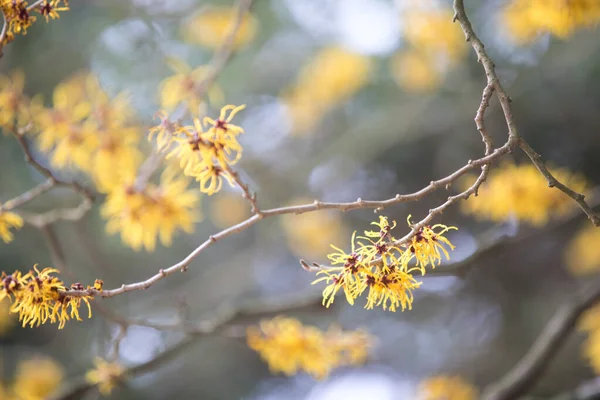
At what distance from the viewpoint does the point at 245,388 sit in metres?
3.24

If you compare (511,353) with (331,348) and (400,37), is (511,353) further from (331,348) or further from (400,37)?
(331,348)

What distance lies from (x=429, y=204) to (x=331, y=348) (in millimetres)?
1315

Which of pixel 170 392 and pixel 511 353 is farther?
pixel 170 392

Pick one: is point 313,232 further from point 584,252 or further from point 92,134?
point 92,134

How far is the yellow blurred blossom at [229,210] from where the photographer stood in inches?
122

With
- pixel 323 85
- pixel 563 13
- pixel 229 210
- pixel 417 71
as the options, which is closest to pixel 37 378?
pixel 229 210

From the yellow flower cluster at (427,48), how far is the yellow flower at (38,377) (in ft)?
6.89

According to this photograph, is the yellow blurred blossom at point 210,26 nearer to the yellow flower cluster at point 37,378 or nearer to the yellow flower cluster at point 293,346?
the yellow flower cluster at point 37,378

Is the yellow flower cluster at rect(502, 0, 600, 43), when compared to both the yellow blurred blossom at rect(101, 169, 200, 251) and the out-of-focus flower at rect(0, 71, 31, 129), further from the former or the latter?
the out-of-focus flower at rect(0, 71, 31, 129)

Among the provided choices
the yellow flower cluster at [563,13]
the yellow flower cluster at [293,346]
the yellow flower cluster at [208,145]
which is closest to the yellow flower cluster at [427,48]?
the yellow flower cluster at [563,13]

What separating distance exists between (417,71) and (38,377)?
219 centimetres

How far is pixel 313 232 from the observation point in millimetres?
2988

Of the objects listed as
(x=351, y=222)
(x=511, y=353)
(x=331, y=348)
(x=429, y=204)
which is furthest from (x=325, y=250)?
(x=331, y=348)

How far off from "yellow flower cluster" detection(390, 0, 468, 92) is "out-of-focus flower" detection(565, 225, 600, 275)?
3.09 feet
